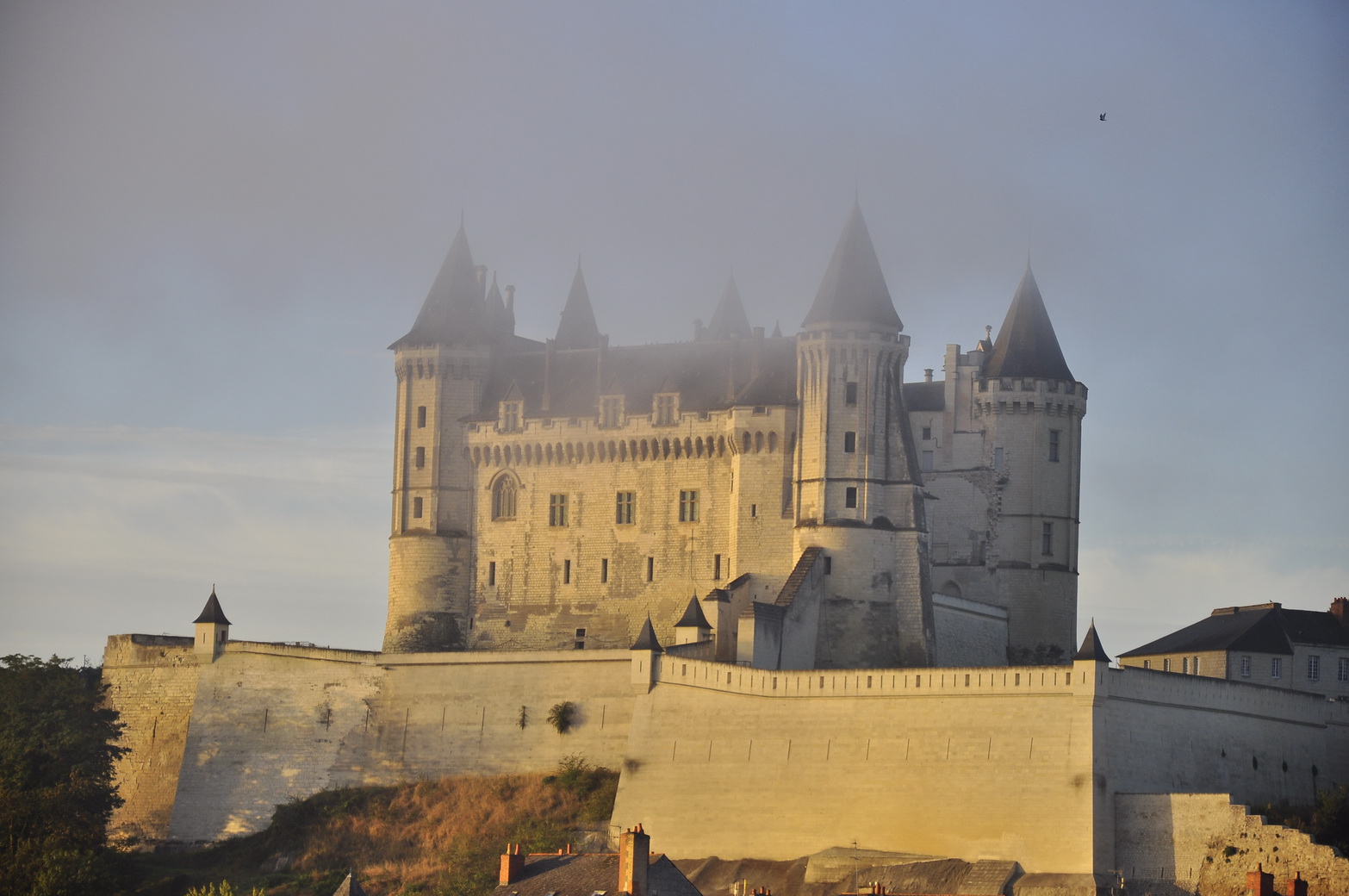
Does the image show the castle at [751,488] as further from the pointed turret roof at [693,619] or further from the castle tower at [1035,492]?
the pointed turret roof at [693,619]

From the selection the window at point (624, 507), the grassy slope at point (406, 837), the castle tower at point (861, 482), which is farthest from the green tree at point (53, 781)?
the castle tower at point (861, 482)

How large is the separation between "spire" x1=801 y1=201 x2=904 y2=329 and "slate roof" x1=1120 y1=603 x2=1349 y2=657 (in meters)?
14.1

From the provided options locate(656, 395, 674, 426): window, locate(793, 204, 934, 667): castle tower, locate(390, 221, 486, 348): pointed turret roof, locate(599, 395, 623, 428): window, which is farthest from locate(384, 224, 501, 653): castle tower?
locate(793, 204, 934, 667): castle tower

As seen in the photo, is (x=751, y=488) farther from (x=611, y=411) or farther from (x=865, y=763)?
(x=865, y=763)

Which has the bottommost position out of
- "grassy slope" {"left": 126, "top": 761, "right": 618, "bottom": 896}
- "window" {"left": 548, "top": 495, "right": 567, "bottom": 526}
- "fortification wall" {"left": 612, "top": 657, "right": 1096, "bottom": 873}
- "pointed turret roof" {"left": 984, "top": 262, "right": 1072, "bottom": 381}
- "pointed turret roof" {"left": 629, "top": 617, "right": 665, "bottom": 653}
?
"grassy slope" {"left": 126, "top": 761, "right": 618, "bottom": 896}

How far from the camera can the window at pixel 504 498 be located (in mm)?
79625

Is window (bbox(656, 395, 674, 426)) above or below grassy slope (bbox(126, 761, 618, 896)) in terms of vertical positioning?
above

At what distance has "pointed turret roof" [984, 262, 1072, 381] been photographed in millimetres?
76250

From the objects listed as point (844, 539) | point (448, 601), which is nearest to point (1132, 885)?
point (844, 539)

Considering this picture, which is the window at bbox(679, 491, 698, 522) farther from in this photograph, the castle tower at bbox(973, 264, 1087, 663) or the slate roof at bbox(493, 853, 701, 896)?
the slate roof at bbox(493, 853, 701, 896)

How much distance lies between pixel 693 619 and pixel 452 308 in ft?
55.8

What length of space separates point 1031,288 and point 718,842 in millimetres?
23092

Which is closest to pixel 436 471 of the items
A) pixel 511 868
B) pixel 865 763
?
pixel 865 763

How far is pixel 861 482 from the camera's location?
71625mm
